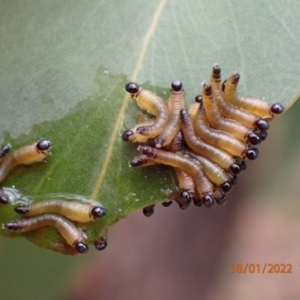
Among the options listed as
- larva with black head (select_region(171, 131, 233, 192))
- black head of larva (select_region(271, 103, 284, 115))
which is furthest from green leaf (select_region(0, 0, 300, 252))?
larva with black head (select_region(171, 131, 233, 192))

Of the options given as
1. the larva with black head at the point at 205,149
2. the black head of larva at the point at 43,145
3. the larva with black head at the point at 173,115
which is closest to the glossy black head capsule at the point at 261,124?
the larva with black head at the point at 205,149

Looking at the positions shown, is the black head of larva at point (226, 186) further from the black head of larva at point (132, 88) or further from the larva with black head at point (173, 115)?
the black head of larva at point (132, 88)

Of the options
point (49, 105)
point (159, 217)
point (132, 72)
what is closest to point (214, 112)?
point (132, 72)

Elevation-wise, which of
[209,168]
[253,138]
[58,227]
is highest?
[253,138]

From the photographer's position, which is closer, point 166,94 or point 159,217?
point 166,94

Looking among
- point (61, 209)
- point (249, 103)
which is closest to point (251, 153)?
point (249, 103)

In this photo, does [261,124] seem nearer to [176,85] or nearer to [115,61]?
[176,85]

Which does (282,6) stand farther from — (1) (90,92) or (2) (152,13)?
(1) (90,92)
